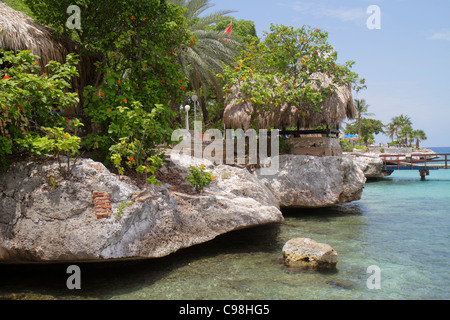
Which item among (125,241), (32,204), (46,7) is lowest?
(125,241)

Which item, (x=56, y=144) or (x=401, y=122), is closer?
(x=56, y=144)

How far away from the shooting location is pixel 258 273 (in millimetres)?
5922

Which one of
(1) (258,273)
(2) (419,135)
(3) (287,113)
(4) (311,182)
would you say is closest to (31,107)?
(1) (258,273)

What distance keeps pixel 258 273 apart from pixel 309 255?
3.46ft

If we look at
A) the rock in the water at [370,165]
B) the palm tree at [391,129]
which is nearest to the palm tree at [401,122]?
the palm tree at [391,129]

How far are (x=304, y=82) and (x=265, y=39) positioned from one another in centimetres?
215

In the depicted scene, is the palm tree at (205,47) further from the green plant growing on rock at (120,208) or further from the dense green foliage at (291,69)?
the green plant growing on rock at (120,208)

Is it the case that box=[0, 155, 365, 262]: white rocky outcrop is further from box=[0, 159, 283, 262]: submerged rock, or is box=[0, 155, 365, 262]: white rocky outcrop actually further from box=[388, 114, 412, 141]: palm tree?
box=[388, 114, 412, 141]: palm tree

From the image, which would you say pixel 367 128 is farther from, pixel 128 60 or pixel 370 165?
pixel 128 60

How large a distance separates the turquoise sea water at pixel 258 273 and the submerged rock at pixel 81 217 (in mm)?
541

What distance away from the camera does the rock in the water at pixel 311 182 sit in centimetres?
1102

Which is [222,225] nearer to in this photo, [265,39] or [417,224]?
[417,224]
